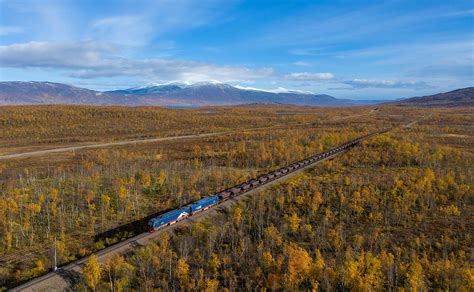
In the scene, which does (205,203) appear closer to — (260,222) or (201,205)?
(201,205)

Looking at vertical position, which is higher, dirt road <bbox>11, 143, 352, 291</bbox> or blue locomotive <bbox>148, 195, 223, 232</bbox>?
blue locomotive <bbox>148, 195, 223, 232</bbox>

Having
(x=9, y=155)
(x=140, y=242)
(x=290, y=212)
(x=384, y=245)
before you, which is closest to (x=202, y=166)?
(x=290, y=212)

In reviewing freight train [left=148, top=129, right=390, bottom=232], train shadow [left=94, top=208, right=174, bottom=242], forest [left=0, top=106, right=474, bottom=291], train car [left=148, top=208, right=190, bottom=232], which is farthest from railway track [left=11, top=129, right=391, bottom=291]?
train shadow [left=94, top=208, right=174, bottom=242]

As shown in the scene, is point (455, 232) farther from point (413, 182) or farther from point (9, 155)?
point (9, 155)

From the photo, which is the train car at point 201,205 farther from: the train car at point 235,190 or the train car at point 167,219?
the train car at point 235,190

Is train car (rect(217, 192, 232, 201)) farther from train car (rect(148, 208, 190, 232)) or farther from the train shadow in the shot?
the train shadow

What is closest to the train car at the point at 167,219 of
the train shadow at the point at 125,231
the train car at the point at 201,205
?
the train car at the point at 201,205
